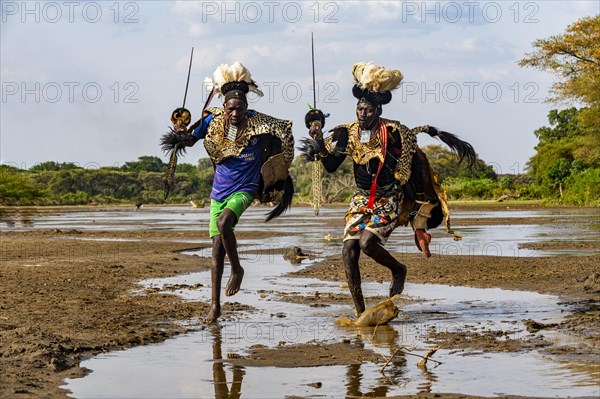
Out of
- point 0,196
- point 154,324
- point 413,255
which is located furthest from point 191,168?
point 154,324

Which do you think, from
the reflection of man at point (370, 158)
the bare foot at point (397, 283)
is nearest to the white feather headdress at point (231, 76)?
the reflection of man at point (370, 158)

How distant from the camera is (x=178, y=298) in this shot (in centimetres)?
1061

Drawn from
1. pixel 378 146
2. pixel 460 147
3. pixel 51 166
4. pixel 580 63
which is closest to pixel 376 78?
pixel 378 146

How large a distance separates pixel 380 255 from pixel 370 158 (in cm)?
86

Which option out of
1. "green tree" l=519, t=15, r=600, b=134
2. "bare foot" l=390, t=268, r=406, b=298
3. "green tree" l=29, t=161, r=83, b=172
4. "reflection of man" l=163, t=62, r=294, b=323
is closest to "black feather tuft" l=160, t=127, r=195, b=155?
"reflection of man" l=163, t=62, r=294, b=323

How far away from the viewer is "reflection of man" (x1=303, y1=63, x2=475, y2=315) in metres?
8.92

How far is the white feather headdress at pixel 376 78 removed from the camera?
29.5 ft

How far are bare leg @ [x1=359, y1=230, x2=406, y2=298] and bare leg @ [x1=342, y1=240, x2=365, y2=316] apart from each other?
0.09 m

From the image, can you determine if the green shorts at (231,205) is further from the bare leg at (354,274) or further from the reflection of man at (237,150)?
the bare leg at (354,274)

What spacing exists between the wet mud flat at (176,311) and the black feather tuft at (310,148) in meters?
1.45

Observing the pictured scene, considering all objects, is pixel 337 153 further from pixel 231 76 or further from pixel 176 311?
pixel 176 311

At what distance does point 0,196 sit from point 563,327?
45193 millimetres

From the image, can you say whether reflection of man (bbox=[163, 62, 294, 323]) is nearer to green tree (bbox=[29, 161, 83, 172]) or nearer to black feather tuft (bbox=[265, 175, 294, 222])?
black feather tuft (bbox=[265, 175, 294, 222])

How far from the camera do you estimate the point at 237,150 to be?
923 cm
